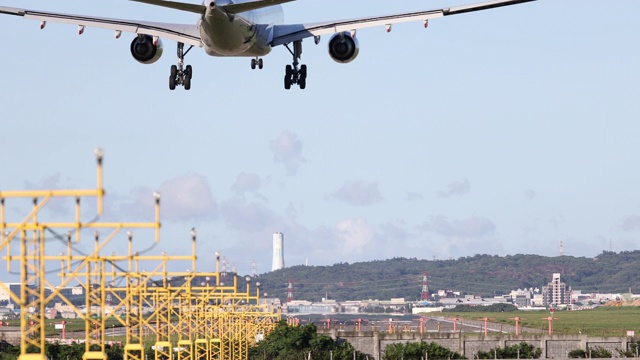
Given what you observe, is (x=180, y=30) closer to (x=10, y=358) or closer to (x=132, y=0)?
(x=132, y=0)

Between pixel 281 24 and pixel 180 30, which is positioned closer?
pixel 180 30

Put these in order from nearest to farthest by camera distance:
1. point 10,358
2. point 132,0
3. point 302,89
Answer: point 132,0 < point 302,89 < point 10,358

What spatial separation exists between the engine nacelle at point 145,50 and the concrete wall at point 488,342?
83744 mm

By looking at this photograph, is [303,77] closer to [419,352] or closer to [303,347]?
[419,352]

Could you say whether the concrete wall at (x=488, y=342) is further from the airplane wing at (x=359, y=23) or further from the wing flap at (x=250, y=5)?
the wing flap at (x=250, y=5)

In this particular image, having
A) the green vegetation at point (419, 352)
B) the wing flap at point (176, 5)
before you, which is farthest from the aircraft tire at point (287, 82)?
the green vegetation at point (419, 352)

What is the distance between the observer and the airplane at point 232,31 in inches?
2589

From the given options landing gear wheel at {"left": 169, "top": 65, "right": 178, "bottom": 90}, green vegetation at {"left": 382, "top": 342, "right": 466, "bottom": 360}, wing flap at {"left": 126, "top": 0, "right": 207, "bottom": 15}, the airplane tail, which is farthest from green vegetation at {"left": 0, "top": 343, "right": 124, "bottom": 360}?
wing flap at {"left": 126, "top": 0, "right": 207, "bottom": 15}

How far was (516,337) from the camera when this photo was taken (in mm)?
155125

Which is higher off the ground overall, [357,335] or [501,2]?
[501,2]

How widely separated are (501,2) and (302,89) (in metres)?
15.6

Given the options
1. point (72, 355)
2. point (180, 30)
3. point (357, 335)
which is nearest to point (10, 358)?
point (72, 355)

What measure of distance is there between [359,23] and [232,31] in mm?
7553

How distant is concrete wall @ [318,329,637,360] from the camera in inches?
5945
